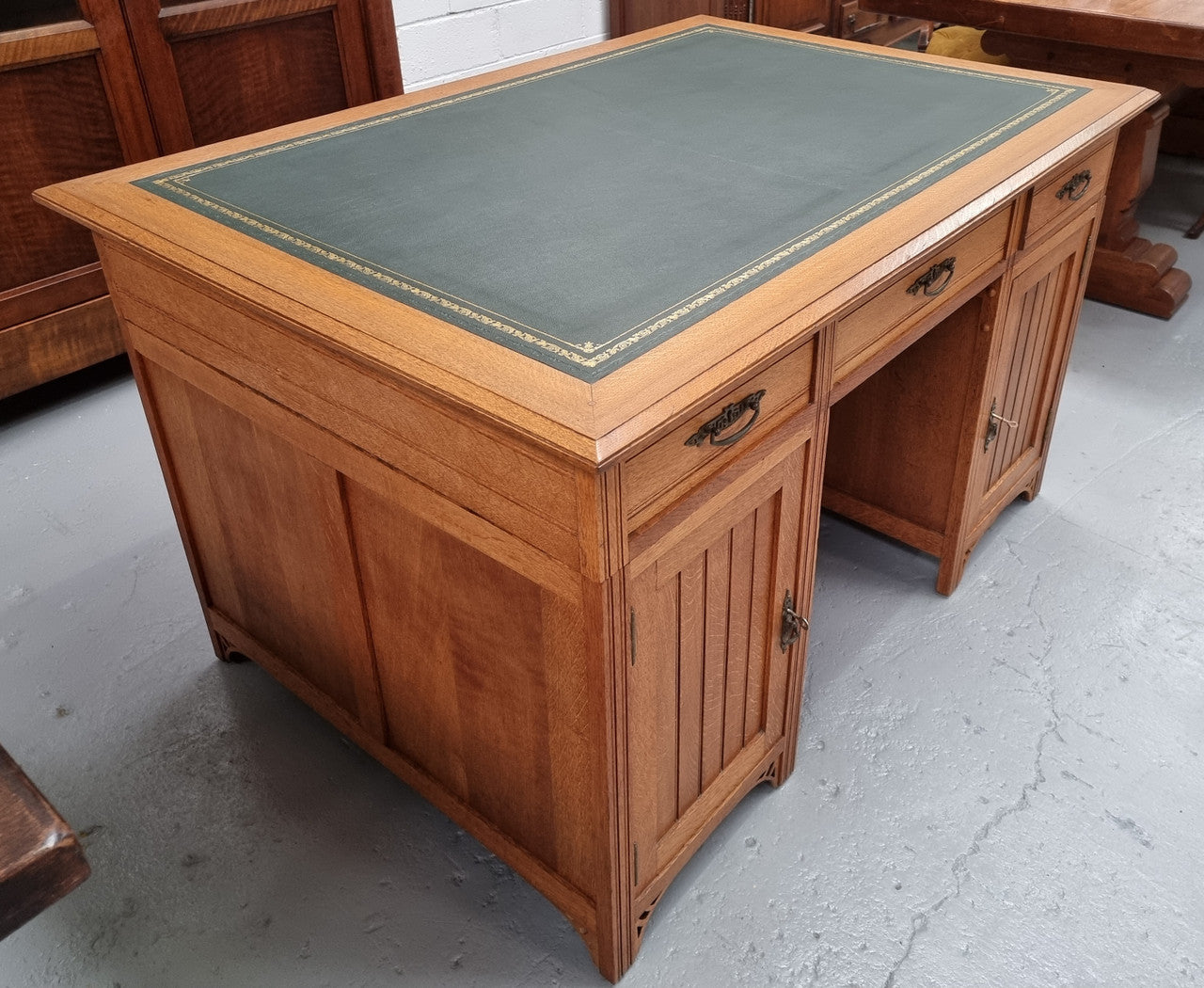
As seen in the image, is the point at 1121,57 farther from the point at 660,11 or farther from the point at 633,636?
the point at 633,636

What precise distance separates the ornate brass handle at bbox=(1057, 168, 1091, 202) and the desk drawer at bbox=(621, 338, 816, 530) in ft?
2.74

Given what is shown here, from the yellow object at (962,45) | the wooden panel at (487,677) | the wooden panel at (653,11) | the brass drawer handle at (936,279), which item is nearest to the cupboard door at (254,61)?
the wooden panel at (653,11)

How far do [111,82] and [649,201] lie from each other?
1.82 m

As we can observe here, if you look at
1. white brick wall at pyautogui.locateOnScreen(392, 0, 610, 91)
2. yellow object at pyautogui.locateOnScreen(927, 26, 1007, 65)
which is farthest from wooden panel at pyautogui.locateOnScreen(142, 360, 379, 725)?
yellow object at pyautogui.locateOnScreen(927, 26, 1007, 65)

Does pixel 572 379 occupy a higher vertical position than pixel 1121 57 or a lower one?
higher

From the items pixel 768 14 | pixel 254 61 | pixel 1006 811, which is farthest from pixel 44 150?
pixel 1006 811

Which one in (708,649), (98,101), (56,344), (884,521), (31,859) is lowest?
(884,521)

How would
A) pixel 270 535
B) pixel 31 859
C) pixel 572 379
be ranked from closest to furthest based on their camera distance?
pixel 31 859 → pixel 572 379 → pixel 270 535

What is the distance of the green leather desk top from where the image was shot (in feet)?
3.78

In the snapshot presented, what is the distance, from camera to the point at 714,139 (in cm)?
164

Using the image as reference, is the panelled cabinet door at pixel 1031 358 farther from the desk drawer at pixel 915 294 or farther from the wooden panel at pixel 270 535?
the wooden panel at pixel 270 535

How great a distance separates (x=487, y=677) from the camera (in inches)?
51.6

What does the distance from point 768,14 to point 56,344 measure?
8.63ft

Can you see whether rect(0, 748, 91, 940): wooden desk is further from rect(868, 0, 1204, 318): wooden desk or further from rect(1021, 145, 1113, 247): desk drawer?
rect(868, 0, 1204, 318): wooden desk
